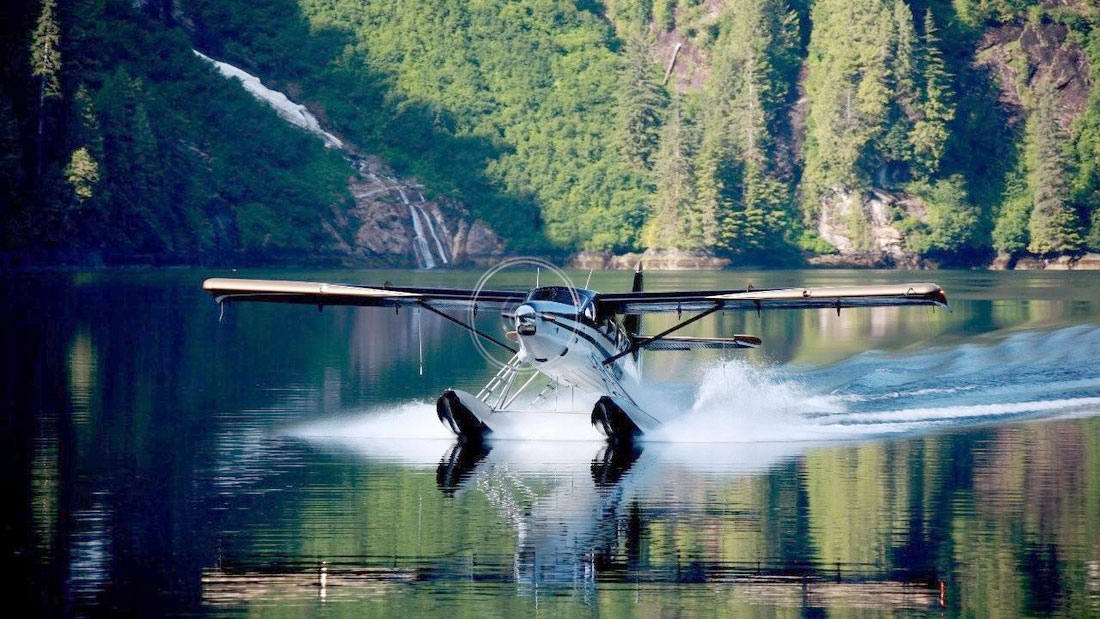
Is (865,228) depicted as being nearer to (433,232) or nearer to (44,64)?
(433,232)

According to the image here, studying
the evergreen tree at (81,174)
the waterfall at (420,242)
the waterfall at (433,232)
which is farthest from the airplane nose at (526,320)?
the waterfall at (433,232)

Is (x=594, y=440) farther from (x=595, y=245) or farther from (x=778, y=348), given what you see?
(x=595, y=245)

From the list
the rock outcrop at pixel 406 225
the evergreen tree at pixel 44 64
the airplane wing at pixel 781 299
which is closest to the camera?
the airplane wing at pixel 781 299

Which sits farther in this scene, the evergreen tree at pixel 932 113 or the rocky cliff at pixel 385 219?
the evergreen tree at pixel 932 113

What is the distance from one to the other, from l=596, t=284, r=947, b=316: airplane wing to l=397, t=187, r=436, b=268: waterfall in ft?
359

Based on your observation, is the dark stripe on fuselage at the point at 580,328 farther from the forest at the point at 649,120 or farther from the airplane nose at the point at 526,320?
the forest at the point at 649,120

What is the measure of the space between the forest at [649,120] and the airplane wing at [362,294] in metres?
90.3

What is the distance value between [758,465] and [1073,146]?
446 feet

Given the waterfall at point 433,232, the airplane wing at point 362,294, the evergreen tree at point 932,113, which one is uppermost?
the evergreen tree at point 932,113

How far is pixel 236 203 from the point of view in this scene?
130 meters

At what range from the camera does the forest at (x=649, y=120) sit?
134250mm

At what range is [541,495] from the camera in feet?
62.6

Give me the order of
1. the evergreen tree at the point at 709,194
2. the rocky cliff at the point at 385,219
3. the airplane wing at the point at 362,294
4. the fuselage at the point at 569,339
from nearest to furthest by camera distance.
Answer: the fuselage at the point at 569,339, the airplane wing at the point at 362,294, the rocky cliff at the point at 385,219, the evergreen tree at the point at 709,194

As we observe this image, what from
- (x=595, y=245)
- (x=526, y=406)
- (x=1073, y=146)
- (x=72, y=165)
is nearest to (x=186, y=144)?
(x=72, y=165)
